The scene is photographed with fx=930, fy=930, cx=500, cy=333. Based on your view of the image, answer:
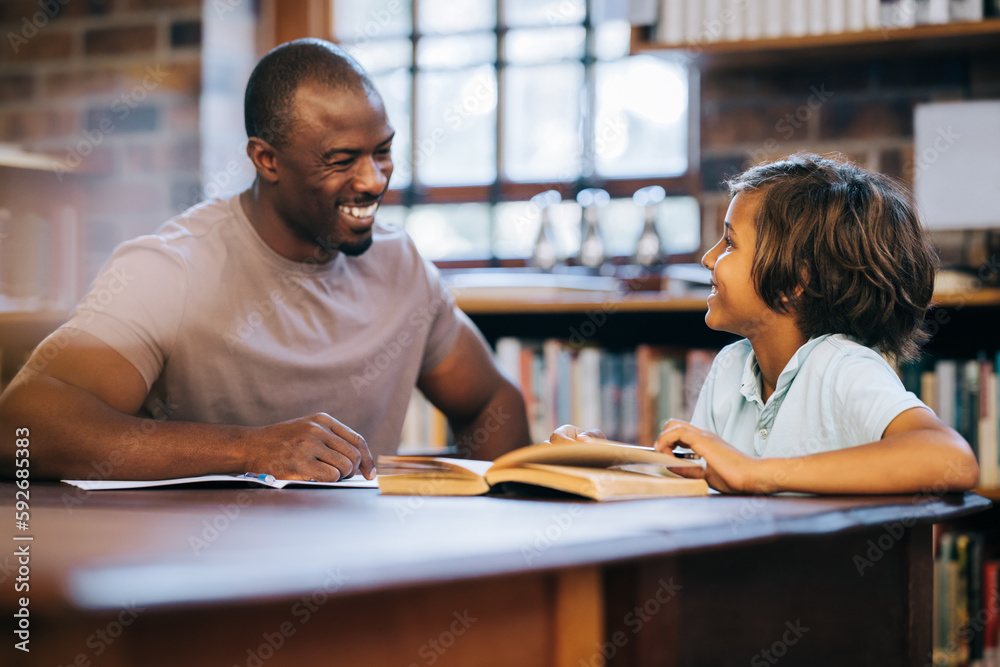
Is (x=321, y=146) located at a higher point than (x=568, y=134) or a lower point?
lower

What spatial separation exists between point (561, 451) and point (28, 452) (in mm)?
675

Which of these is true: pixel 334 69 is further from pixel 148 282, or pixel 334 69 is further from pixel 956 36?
pixel 956 36

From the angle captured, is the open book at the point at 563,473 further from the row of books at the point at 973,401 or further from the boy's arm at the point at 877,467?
the row of books at the point at 973,401

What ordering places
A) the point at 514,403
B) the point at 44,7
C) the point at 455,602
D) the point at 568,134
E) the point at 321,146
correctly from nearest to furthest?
the point at 455,602 < the point at 321,146 < the point at 514,403 < the point at 568,134 < the point at 44,7

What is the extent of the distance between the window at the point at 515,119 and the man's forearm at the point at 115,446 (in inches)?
63.3

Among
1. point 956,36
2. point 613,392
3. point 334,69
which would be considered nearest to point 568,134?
point 613,392

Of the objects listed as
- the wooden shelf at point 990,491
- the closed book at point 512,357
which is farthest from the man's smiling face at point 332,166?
the wooden shelf at point 990,491

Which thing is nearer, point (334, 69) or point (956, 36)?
point (334, 69)

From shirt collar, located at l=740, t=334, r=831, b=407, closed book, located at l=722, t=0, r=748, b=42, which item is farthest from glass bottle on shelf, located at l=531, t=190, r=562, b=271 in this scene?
shirt collar, located at l=740, t=334, r=831, b=407

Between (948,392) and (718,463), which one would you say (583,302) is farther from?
(718,463)

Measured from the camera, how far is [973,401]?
196cm

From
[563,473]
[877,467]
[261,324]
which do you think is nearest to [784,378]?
[877,467]

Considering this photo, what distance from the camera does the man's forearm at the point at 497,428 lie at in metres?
1.73

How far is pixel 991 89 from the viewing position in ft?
7.23
